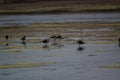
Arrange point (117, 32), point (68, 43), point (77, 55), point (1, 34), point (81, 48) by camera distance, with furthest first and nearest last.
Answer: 1. point (1, 34)
2. point (117, 32)
3. point (68, 43)
4. point (81, 48)
5. point (77, 55)

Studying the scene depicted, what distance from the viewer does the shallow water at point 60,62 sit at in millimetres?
24391

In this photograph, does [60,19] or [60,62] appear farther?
[60,19]

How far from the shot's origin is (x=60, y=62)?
92.0 ft

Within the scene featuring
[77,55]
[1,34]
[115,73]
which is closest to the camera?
[115,73]

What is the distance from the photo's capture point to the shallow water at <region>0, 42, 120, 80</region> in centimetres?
2439

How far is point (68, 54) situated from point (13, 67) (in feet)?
14.7

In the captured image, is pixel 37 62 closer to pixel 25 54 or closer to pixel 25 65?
pixel 25 65

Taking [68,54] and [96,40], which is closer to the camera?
[68,54]

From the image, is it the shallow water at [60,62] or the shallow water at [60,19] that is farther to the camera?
the shallow water at [60,19]

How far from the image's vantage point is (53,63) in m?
27.9

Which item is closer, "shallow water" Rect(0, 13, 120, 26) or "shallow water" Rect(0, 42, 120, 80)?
"shallow water" Rect(0, 42, 120, 80)

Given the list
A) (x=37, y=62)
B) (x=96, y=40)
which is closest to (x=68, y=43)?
(x=96, y=40)

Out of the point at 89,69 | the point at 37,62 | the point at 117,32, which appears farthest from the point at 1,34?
the point at 89,69

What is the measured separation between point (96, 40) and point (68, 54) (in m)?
6.85
